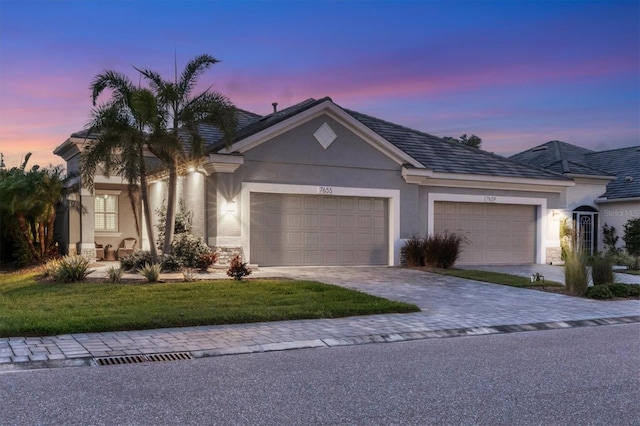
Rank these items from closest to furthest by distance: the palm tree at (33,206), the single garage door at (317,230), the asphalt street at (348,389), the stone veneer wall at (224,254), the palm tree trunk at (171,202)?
the asphalt street at (348,389) < the palm tree trunk at (171,202) < the stone veneer wall at (224,254) < the single garage door at (317,230) < the palm tree at (33,206)

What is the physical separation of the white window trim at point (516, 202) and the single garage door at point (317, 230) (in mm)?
1908

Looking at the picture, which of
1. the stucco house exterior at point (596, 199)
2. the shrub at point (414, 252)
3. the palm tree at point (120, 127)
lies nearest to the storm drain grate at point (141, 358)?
the palm tree at point (120, 127)

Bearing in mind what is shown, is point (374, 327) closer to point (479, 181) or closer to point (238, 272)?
point (238, 272)

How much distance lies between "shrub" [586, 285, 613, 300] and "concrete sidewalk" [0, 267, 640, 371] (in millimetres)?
396

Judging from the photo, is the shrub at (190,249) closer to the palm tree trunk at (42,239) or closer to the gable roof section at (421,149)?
the gable roof section at (421,149)

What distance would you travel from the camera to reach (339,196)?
1902cm

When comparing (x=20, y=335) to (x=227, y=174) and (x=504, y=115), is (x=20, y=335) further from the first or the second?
(x=504, y=115)

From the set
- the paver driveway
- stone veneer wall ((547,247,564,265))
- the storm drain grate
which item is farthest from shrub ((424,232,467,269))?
the storm drain grate

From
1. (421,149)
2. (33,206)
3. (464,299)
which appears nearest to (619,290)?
(464,299)

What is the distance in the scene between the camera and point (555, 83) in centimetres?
1909

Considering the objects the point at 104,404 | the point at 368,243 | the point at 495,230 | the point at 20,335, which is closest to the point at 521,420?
the point at 104,404

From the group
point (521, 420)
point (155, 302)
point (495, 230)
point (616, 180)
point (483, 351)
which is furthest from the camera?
point (616, 180)

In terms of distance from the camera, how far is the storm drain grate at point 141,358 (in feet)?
22.7

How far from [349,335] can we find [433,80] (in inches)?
503
